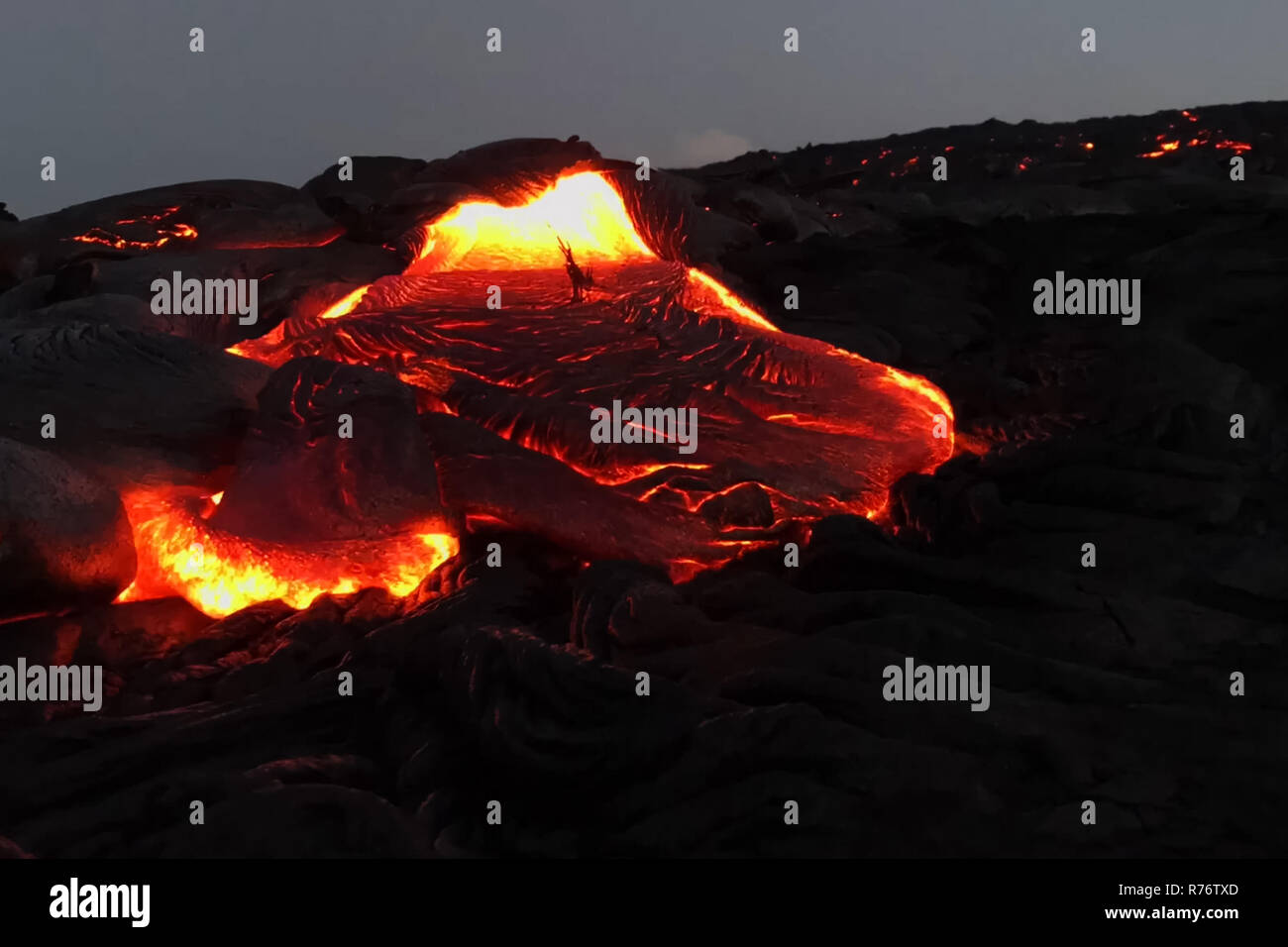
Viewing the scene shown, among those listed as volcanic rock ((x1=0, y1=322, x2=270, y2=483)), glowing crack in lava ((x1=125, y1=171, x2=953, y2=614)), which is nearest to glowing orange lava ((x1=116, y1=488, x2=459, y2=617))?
glowing crack in lava ((x1=125, y1=171, x2=953, y2=614))

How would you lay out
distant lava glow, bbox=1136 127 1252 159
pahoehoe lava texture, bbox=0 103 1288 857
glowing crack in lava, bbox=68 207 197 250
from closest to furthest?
1. pahoehoe lava texture, bbox=0 103 1288 857
2. glowing crack in lava, bbox=68 207 197 250
3. distant lava glow, bbox=1136 127 1252 159

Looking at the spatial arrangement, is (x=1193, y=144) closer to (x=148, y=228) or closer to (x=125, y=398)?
(x=148, y=228)

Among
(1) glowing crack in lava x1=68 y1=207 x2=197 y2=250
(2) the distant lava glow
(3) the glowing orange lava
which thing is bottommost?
(3) the glowing orange lava

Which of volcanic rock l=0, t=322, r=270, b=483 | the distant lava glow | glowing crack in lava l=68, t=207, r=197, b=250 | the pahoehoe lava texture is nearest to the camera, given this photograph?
the pahoehoe lava texture

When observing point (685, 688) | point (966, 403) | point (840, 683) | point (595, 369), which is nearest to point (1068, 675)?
point (840, 683)

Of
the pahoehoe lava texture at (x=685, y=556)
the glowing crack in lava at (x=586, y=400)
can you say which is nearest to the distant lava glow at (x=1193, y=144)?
the pahoehoe lava texture at (x=685, y=556)

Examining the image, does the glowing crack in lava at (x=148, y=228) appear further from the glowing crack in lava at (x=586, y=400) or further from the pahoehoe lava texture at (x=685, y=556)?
the glowing crack in lava at (x=586, y=400)

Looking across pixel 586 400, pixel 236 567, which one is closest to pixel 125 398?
pixel 236 567

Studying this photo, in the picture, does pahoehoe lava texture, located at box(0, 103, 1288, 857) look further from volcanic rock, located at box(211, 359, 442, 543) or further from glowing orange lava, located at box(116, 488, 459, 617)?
glowing orange lava, located at box(116, 488, 459, 617)
